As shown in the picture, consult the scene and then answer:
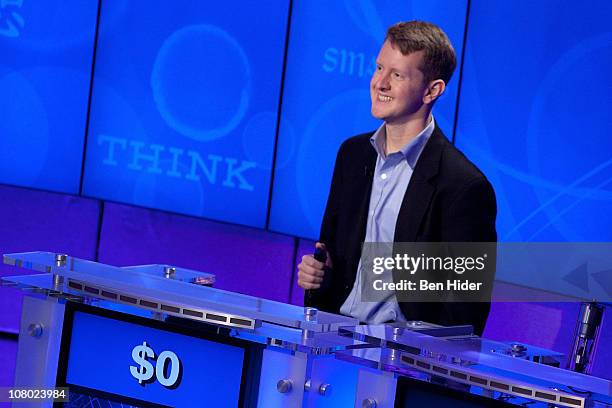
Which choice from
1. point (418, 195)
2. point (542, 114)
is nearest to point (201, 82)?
point (542, 114)

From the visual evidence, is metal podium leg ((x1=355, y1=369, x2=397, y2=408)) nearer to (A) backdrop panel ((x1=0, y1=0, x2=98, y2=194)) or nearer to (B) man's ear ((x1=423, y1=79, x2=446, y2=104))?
(B) man's ear ((x1=423, y1=79, x2=446, y2=104))

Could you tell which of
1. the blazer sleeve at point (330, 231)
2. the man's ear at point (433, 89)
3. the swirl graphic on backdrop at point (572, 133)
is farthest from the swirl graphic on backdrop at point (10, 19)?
the man's ear at point (433, 89)

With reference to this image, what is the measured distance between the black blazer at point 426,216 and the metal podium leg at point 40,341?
0.67 m

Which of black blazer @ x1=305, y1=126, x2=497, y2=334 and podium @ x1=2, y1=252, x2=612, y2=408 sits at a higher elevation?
black blazer @ x1=305, y1=126, x2=497, y2=334

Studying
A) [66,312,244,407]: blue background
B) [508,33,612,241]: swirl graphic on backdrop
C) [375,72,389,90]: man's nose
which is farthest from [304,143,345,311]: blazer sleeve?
[508,33,612,241]: swirl graphic on backdrop

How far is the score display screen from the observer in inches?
85.9

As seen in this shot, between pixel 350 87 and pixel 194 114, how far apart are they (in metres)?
0.94

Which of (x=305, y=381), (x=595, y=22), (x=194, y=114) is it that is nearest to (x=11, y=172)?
(x=194, y=114)

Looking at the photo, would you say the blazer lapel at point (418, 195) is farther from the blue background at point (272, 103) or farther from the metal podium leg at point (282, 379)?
the blue background at point (272, 103)

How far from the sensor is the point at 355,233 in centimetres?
268

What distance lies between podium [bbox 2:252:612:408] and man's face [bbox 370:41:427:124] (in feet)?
2.11

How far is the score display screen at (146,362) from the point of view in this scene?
218 centimetres

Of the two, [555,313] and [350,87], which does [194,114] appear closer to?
[350,87]

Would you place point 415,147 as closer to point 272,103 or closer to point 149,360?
point 149,360
